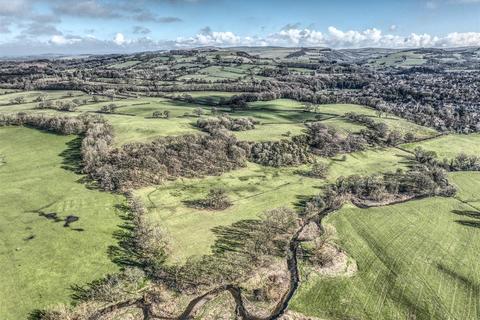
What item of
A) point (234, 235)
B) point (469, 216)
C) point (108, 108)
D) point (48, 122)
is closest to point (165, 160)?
point (234, 235)

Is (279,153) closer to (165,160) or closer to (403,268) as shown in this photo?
(165,160)

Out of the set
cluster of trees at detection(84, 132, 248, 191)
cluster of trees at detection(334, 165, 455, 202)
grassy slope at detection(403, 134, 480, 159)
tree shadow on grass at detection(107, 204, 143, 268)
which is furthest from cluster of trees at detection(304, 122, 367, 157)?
tree shadow on grass at detection(107, 204, 143, 268)

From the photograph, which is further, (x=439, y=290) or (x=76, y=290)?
(x=439, y=290)

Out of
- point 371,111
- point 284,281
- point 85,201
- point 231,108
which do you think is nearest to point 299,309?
point 284,281

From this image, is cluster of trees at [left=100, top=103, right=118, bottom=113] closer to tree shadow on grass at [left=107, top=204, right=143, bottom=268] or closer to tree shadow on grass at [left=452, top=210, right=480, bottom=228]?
tree shadow on grass at [left=107, top=204, right=143, bottom=268]

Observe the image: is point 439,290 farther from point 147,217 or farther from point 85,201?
point 85,201
